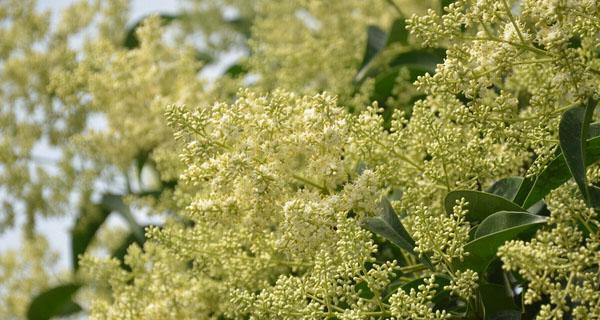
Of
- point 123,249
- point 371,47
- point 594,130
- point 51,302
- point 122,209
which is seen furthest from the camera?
point 51,302

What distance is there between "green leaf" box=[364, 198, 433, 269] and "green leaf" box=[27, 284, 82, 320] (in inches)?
67.4

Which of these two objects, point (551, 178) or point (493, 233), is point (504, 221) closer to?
point (493, 233)

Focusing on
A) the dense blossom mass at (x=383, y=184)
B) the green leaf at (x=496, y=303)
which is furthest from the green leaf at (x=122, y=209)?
the green leaf at (x=496, y=303)

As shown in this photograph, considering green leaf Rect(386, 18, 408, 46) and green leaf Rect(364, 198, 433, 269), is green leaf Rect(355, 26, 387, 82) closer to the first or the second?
green leaf Rect(386, 18, 408, 46)

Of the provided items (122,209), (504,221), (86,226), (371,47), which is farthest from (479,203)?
(86,226)

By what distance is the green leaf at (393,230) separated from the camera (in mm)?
1482

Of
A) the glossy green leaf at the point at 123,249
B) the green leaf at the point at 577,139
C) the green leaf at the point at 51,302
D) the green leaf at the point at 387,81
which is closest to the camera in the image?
the green leaf at the point at 577,139

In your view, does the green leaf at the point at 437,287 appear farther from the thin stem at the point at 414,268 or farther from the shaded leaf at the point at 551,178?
the shaded leaf at the point at 551,178

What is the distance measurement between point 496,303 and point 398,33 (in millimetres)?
1230

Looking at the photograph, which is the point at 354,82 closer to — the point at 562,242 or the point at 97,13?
the point at 562,242

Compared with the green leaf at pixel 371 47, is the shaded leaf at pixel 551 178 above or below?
below

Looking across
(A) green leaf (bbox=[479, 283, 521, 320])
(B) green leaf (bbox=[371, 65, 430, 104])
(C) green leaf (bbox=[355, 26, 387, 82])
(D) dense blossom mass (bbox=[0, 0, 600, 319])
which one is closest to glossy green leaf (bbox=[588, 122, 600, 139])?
(D) dense blossom mass (bbox=[0, 0, 600, 319])

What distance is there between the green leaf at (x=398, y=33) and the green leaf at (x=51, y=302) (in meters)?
1.32

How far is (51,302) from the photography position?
2.97 meters
